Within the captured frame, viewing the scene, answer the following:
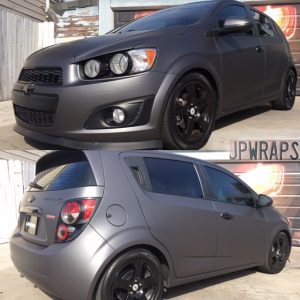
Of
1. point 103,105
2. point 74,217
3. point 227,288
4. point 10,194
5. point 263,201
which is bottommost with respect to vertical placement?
point 227,288

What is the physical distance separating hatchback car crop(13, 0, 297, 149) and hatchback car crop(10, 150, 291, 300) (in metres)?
0.34

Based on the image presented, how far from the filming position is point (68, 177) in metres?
4.02

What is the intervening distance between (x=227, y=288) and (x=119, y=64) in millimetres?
2630

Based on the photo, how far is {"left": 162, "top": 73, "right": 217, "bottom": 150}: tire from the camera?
4707 millimetres

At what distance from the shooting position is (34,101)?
4785 mm

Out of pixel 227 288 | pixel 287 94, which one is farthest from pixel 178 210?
pixel 287 94

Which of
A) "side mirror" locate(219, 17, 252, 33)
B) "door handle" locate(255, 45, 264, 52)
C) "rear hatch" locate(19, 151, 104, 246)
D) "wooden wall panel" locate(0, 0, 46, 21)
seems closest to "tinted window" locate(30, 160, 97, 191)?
"rear hatch" locate(19, 151, 104, 246)

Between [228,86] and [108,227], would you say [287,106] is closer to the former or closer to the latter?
[228,86]

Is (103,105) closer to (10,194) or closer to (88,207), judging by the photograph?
(88,207)

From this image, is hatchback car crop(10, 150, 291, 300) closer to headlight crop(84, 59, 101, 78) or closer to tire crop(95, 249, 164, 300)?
tire crop(95, 249, 164, 300)

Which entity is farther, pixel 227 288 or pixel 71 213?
pixel 227 288

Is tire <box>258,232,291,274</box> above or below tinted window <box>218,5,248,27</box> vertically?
below

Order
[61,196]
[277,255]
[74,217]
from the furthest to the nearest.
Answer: [277,255] < [61,196] < [74,217]

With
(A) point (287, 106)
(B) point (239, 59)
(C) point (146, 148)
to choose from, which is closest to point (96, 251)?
(C) point (146, 148)
